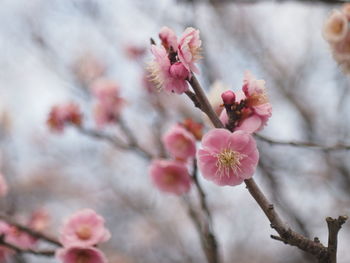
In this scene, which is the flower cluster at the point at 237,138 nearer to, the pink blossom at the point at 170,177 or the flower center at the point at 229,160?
the flower center at the point at 229,160

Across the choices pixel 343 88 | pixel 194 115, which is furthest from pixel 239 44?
pixel 343 88

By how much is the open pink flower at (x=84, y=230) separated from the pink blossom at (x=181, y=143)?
0.55 metres

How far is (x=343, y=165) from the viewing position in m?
3.70

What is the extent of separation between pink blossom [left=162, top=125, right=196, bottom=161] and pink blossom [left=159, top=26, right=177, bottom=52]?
0.82 meters

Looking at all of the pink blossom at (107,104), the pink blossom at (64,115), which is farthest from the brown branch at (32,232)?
the pink blossom at (107,104)

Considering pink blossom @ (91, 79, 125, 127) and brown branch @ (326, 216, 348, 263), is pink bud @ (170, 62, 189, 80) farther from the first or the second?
pink blossom @ (91, 79, 125, 127)

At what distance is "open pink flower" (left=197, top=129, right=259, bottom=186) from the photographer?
1.17m

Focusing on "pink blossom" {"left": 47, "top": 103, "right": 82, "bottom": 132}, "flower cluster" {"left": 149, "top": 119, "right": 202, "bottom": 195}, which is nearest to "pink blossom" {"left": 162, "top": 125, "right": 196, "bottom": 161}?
"flower cluster" {"left": 149, "top": 119, "right": 202, "bottom": 195}

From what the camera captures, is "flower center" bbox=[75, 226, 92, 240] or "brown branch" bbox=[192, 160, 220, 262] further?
"brown branch" bbox=[192, 160, 220, 262]

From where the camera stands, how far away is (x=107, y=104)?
3252mm

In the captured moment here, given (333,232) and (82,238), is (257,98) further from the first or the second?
(82,238)

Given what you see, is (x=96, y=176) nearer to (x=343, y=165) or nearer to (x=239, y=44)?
(x=239, y=44)

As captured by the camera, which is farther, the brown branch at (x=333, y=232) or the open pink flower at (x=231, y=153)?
the open pink flower at (x=231, y=153)

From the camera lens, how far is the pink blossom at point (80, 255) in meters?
1.54
